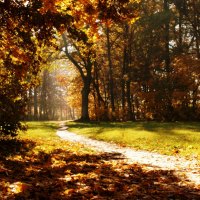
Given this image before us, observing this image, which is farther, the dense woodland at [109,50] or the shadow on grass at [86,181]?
the dense woodland at [109,50]

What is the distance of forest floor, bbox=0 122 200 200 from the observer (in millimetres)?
6770

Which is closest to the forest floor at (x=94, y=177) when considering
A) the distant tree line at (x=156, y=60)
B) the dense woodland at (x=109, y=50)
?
the dense woodland at (x=109, y=50)

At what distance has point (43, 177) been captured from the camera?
8.52 m

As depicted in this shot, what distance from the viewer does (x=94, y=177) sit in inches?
338

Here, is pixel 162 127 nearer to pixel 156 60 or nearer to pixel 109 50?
pixel 109 50

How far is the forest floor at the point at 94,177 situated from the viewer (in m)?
6.77

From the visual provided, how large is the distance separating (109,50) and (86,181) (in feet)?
118

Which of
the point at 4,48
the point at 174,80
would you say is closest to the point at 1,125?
the point at 4,48

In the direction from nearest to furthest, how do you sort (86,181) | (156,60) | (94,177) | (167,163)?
(86,181)
(94,177)
(167,163)
(156,60)

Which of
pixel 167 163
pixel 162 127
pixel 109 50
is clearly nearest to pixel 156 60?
pixel 109 50

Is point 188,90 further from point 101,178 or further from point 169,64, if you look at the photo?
point 101,178

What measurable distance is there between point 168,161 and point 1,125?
776 cm

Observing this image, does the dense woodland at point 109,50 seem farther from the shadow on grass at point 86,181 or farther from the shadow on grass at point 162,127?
the shadow on grass at point 162,127

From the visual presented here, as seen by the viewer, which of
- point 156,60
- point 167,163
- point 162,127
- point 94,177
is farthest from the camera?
point 156,60
